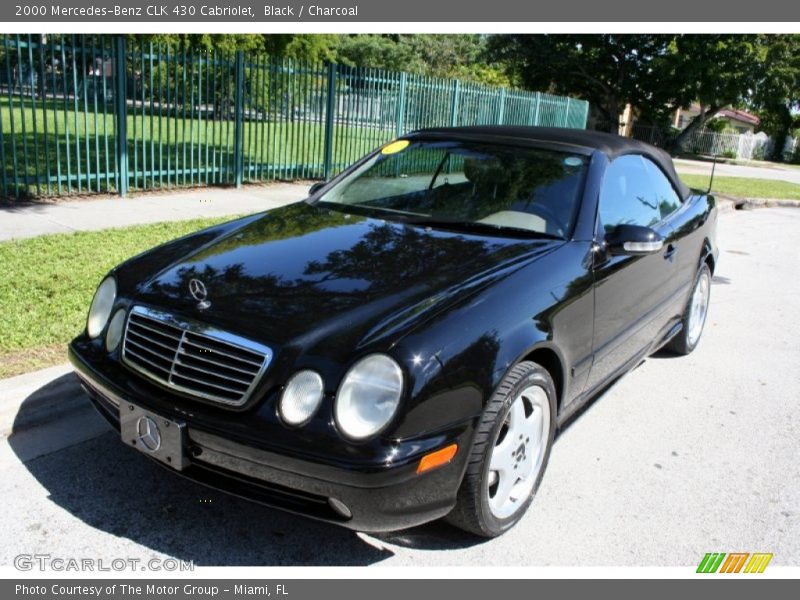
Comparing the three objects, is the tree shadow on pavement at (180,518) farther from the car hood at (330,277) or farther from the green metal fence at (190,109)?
the green metal fence at (190,109)

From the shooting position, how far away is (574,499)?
3.48m

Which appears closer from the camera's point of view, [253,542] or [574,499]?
[253,542]

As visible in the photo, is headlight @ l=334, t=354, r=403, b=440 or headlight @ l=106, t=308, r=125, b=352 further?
headlight @ l=106, t=308, r=125, b=352

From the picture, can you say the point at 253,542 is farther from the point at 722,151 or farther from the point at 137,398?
the point at 722,151

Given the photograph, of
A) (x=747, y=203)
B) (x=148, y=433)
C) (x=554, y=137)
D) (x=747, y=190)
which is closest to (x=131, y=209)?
(x=554, y=137)

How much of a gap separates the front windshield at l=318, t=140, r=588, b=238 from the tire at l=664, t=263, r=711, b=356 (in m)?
1.95

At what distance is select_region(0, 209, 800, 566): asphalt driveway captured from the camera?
9.72ft

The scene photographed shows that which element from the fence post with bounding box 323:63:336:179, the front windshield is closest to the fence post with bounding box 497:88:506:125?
the fence post with bounding box 323:63:336:179

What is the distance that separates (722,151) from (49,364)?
47.6 metres

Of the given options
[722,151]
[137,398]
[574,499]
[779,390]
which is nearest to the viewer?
[137,398]

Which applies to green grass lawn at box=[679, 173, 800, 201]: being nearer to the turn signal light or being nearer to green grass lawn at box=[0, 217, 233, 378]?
green grass lawn at box=[0, 217, 233, 378]

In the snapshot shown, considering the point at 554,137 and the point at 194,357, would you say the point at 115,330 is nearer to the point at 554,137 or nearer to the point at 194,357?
the point at 194,357

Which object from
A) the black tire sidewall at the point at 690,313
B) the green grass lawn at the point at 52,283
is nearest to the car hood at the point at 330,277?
the green grass lawn at the point at 52,283

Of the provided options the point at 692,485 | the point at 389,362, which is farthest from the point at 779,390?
the point at 389,362
